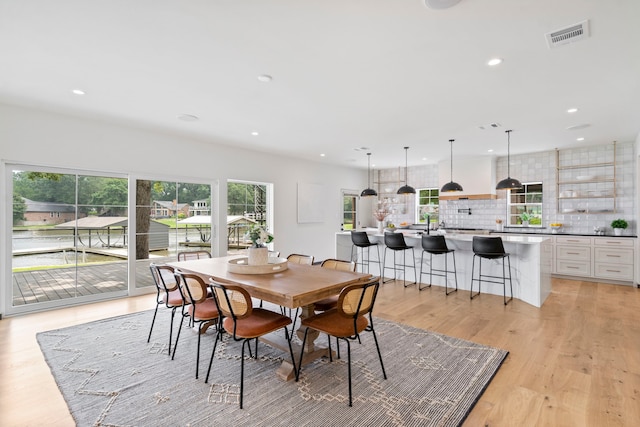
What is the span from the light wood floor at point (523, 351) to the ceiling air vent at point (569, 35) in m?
2.68

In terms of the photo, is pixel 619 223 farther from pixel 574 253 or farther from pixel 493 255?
pixel 493 255

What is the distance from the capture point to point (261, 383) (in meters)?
2.46

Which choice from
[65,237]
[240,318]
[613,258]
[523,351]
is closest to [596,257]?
[613,258]

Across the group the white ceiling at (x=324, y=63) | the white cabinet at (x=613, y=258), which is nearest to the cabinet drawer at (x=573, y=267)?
the white cabinet at (x=613, y=258)

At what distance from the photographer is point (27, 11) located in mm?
2123

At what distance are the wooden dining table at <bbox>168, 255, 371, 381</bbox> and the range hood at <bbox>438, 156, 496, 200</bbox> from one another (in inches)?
223

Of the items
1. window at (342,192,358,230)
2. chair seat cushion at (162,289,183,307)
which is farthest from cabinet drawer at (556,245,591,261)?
chair seat cushion at (162,289,183,307)

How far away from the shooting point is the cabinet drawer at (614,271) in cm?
560

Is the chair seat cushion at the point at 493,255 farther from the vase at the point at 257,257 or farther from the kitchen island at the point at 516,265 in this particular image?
the vase at the point at 257,257

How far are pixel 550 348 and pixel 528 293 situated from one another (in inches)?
67.1

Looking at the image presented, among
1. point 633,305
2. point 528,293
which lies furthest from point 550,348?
point 633,305

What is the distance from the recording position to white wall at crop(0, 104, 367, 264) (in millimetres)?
4082

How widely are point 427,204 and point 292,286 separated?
735 cm

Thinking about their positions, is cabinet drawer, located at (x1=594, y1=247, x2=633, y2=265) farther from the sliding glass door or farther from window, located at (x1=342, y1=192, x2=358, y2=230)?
the sliding glass door
